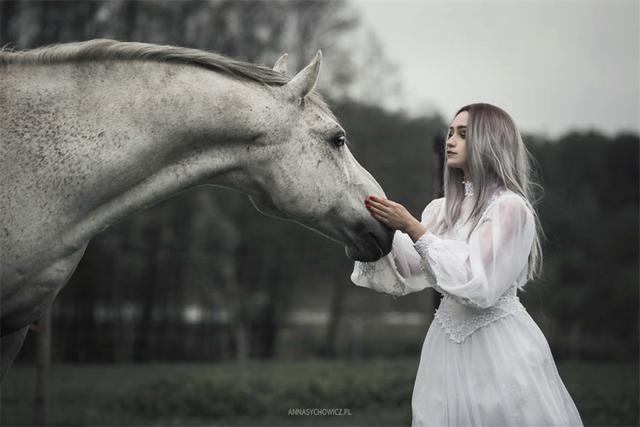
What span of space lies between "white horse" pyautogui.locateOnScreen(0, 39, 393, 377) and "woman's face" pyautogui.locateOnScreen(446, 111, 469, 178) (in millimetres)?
486

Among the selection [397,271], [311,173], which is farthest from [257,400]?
[311,173]

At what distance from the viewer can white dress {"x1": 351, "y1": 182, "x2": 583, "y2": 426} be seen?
2.74 meters

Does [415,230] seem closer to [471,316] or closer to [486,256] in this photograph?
[486,256]

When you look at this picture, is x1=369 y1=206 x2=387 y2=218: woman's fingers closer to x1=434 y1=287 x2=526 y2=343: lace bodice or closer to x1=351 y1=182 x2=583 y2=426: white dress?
x1=351 y1=182 x2=583 y2=426: white dress

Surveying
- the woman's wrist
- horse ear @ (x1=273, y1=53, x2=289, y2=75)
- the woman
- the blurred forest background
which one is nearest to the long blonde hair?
the woman

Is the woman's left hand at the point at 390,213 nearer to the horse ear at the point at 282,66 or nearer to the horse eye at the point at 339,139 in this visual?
the horse eye at the point at 339,139

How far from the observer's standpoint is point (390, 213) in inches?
120

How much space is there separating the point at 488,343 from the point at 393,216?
2.26ft

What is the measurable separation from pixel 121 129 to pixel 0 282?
2.44 ft

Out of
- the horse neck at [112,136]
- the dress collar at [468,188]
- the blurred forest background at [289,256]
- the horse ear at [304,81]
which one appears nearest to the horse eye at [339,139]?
the horse ear at [304,81]

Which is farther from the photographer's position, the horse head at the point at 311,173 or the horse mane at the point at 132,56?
the horse head at the point at 311,173

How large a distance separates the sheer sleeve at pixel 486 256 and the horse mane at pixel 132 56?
1031 mm

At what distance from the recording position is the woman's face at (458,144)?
317 centimetres

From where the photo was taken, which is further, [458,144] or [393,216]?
[458,144]
